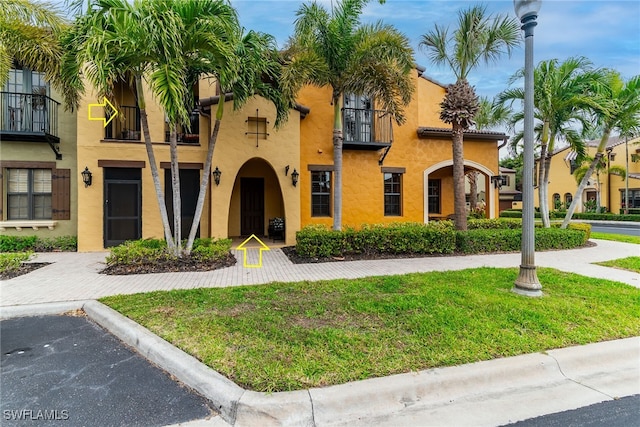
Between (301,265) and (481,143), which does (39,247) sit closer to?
(301,265)

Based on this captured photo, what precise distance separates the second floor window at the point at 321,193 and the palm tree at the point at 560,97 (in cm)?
778

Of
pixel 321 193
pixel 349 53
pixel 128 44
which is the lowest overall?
pixel 321 193

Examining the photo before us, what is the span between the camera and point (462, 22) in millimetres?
10742

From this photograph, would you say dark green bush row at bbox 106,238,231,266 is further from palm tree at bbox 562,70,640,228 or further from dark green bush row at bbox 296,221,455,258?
palm tree at bbox 562,70,640,228

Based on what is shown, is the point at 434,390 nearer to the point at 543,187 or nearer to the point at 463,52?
the point at 463,52

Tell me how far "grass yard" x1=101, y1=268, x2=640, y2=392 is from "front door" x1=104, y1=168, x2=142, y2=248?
244 inches

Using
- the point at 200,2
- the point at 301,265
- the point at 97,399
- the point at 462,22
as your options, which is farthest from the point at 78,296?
the point at 462,22

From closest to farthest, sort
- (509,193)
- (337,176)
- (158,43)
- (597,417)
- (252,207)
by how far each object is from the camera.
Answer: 1. (597,417)
2. (158,43)
3. (337,176)
4. (252,207)
5. (509,193)

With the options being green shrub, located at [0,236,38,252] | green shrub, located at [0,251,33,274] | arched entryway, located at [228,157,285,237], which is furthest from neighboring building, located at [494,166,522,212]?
green shrub, located at [0,251,33,274]

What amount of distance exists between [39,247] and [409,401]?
12.9 metres

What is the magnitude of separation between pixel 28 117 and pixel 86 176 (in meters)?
3.13

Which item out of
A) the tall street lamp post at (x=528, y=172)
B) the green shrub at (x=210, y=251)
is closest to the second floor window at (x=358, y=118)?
the green shrub at (x=210, y=251)

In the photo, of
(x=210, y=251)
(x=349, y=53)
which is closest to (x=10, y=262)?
(x=210, y=251)

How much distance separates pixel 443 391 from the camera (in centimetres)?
297
